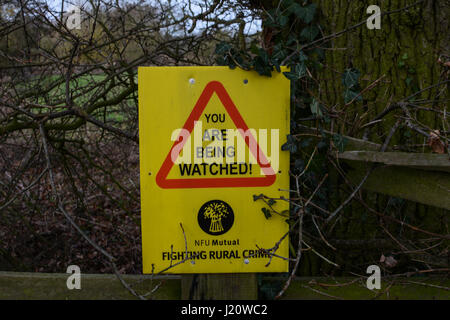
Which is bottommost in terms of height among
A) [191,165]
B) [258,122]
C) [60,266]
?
[60,266]

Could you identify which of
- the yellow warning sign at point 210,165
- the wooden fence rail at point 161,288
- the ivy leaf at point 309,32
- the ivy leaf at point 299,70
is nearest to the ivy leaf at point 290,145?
the yellow warning sign at point 210,165

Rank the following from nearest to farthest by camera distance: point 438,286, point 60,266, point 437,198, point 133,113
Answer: point 437,198 < point 438,286 < point 133,113 < point 60,266

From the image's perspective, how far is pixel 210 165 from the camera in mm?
1500

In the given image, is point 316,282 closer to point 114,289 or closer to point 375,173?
point 375,173

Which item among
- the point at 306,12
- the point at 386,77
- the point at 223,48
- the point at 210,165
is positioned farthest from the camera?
the point at 386,77

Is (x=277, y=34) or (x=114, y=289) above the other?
(x=277, y=34)

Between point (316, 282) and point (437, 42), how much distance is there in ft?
4.35

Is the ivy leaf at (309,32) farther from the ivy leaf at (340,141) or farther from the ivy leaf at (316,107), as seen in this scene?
the ivy leaf at (340,141)

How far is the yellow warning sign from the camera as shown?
1.49 metres

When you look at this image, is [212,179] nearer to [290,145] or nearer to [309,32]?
[290,145]

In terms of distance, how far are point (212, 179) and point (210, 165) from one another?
0.05 meters

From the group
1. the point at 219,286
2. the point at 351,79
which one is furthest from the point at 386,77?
the point at 219,286
